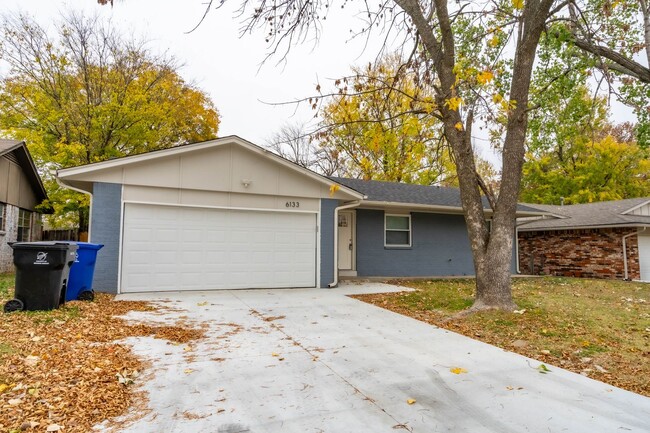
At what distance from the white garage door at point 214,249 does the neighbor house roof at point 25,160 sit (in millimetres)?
7533

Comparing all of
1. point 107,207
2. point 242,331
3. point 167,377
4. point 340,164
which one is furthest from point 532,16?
point 340,164

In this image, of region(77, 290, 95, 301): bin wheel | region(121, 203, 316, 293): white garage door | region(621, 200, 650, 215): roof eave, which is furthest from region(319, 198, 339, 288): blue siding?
region(621, 200, 650, 215): roof eave

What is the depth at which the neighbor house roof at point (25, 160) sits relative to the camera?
1277cm

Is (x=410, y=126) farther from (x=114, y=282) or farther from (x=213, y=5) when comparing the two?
(x=114, y=282)

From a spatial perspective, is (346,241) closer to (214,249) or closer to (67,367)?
(214,249)

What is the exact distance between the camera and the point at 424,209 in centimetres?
1345

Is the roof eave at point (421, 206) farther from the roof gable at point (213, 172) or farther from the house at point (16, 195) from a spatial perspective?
the house at point (16, 195)

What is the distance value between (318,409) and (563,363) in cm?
310

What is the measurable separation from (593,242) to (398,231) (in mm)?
8331

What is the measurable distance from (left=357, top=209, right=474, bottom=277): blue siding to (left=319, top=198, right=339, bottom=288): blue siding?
2.55 metres

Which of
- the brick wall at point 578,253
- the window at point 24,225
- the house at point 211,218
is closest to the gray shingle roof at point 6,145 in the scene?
the window at point 24,225

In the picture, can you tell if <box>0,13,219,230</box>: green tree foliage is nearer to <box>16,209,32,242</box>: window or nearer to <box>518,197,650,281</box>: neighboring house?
<box>16,209,32,242</box>: window

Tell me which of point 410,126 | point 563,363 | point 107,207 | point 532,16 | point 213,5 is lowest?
point 563,363

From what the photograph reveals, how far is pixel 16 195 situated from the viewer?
1432 cm
